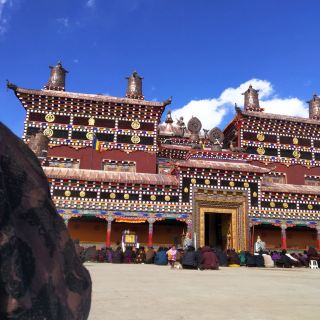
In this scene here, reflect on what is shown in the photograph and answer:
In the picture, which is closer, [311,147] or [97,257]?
[97,257]

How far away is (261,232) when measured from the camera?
81.7 feet

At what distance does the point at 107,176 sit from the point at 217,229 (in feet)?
30.4

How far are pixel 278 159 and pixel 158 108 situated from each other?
34.0 feet

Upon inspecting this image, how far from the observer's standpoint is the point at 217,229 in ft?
84.4

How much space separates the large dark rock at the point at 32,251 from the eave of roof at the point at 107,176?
1996 cm

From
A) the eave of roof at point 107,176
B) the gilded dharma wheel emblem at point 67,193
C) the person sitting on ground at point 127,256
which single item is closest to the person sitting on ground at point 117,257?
the person sitting on ground at point 127,256

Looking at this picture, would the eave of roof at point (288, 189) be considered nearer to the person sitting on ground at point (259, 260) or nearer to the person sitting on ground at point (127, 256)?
the person sitting on ground at point (259, 260)

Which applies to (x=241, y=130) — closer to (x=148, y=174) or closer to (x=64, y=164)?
(x=148, y=174)

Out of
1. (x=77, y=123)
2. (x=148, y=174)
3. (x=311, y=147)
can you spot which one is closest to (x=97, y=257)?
(x=148, y=174)

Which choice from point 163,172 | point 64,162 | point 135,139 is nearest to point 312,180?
point 163,172

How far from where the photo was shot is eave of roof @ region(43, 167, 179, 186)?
2134 centimetres

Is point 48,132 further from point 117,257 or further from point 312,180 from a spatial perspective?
point 312,180

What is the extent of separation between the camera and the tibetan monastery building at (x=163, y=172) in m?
21.5

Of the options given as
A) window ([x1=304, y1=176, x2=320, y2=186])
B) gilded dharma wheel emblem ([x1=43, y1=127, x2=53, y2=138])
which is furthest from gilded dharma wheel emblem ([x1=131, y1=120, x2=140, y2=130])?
window ([x1=304, y1=176, x2=320, y2=186])
